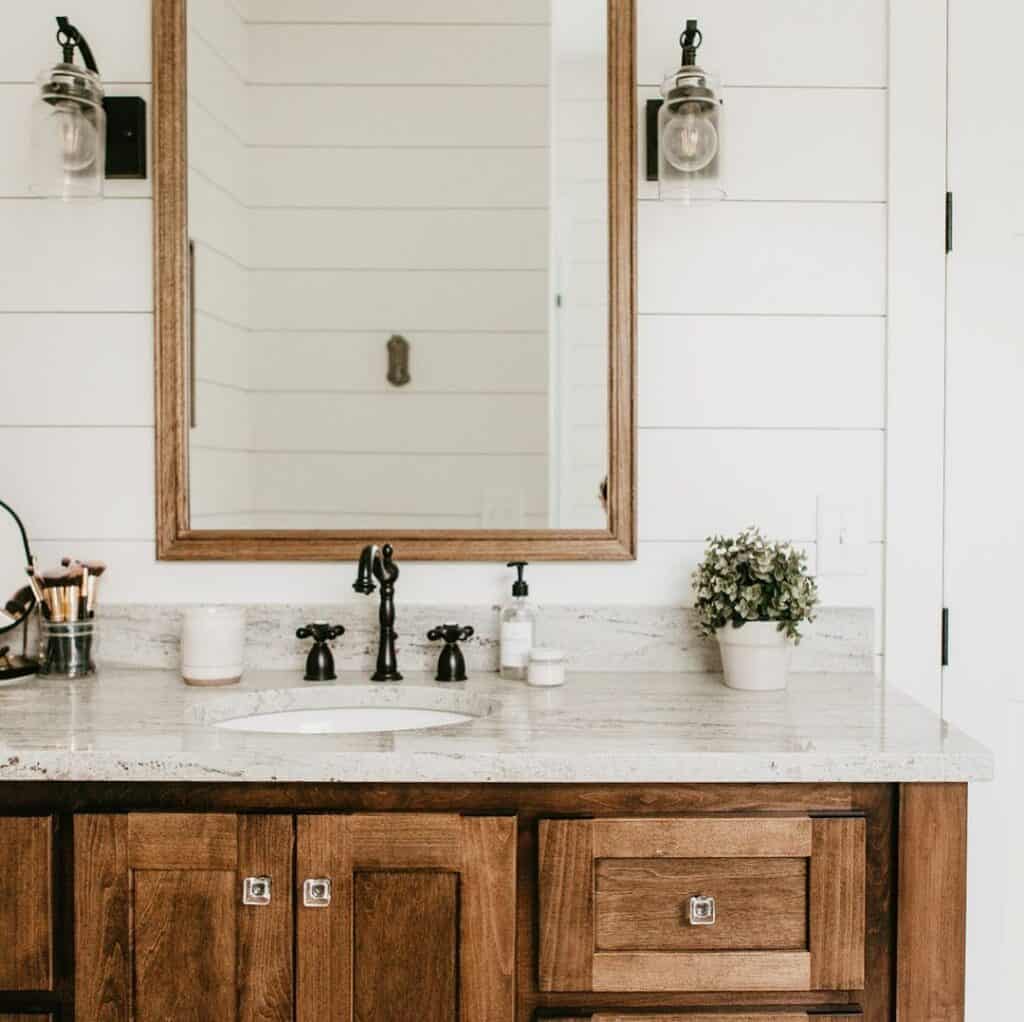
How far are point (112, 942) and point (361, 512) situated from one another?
0.85 meters

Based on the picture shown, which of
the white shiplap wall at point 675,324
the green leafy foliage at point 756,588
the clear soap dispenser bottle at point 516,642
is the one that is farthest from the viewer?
the white shiplap wall at point 675,324

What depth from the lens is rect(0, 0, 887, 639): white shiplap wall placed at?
1.95 metres

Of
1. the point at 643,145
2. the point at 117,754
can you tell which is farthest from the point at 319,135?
the point at 117,754

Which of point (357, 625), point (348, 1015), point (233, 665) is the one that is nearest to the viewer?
point (348, 1015)

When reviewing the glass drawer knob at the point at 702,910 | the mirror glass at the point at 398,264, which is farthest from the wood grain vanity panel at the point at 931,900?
the mirror glass at the point at 398,264

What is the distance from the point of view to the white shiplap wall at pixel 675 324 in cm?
195

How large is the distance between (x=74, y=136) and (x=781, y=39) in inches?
50.5

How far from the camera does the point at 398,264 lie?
196 centimetres

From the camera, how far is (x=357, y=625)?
195cm

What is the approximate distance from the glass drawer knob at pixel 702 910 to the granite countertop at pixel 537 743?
16 cm

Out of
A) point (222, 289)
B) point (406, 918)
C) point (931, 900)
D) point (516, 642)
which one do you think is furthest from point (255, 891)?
point (222, 289)

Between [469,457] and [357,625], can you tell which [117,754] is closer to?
[357,625]

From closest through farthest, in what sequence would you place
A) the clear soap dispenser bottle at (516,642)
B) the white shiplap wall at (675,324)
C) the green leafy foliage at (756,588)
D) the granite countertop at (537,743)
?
the granite countertop at (537,743)
the green leafy foliage at (756,588)
the clear soap dispenser bottle at (516,642)
the white shiplap wall at (675,324)

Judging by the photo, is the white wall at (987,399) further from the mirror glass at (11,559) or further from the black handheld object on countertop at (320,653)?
the mirror glass at (11,559)
